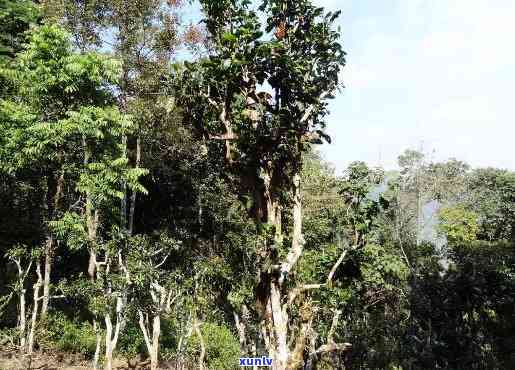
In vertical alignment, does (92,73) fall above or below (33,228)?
above

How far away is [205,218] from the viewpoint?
64.3 feet

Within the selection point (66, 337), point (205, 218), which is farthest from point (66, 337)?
point (205, 218)

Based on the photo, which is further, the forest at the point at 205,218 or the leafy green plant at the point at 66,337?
the leafy green plant at the point at 66,337

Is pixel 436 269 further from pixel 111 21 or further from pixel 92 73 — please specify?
pixel 111 21

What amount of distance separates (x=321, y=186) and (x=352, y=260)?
14951mm

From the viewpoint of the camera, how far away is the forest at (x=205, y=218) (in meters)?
4.49

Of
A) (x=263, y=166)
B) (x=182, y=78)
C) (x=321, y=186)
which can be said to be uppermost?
(x=321, y=186)

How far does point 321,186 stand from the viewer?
1989 centimetres

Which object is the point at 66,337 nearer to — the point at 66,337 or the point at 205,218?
the point at 66,337

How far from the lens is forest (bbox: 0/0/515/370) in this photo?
14.7 ft

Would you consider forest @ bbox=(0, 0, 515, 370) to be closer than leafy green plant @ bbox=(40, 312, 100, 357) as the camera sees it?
Yes

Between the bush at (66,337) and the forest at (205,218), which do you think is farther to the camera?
the bush at (66,337)

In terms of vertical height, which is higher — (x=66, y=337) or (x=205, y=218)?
(x=205, y=218)

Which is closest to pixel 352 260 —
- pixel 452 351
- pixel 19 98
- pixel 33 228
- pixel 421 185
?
pixel 452 351
